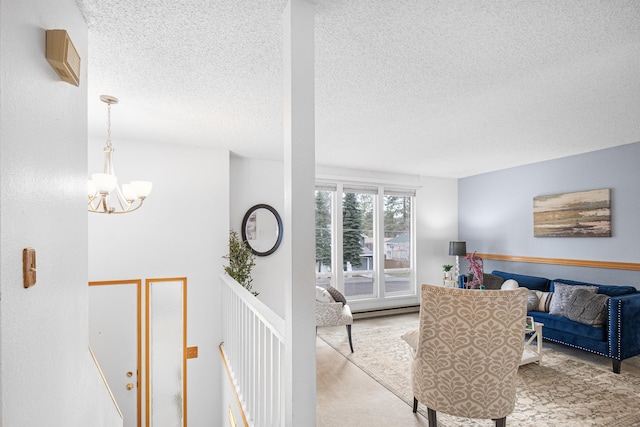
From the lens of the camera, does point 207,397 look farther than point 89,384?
Yes

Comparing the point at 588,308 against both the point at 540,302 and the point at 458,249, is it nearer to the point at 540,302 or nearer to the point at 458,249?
the point at 540,302

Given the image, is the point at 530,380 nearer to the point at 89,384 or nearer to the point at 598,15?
the point at 598,15

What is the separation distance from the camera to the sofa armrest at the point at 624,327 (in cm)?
338

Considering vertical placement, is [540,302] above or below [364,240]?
below

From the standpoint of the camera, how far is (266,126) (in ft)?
10.8

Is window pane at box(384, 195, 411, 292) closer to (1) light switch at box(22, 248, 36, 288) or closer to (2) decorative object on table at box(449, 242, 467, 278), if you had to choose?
(2) decorative object on table at box(449, 242, 467, 278)

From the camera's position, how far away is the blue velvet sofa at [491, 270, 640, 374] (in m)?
3.39

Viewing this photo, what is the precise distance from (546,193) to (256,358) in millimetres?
4756

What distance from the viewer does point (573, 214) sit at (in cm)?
454

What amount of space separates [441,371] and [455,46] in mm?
1992

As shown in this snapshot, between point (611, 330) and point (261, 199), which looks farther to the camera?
point (261, 199)

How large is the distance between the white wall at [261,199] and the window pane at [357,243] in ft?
4.21

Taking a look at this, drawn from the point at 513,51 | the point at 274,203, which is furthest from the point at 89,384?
the point at 274,203

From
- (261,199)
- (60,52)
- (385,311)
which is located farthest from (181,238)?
(385,311)
